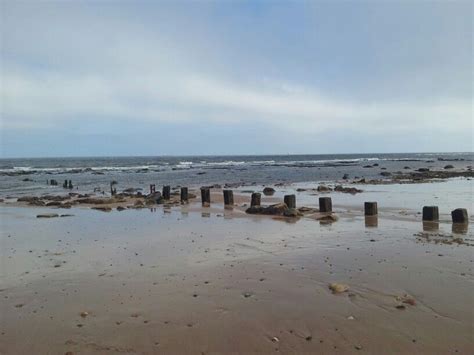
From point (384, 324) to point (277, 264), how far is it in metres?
3.76

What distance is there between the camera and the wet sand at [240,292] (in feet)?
19.3

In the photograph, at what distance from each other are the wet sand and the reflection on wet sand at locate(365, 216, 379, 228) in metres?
0.66

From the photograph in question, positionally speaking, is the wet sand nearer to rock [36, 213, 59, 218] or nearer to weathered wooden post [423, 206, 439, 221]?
weathered wooden post [423, 206, 439, 221]

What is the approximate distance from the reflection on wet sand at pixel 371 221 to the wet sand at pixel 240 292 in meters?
0.66

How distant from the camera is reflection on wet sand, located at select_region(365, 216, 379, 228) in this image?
15008 mm

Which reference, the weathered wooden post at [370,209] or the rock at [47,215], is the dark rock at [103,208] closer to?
the rock at [47,215]

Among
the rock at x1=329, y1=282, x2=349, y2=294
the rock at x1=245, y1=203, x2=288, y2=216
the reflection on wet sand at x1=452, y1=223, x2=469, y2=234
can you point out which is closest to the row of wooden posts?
the reflection on wet sand at x1=452, y1=223, x2=469, y2=234

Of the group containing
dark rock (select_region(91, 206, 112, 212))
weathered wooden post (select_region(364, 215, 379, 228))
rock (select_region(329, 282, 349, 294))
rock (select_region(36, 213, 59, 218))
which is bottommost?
weathered wooden post (select_region(364, 215, 379, 228))

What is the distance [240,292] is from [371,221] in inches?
372

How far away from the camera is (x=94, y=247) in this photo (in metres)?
12.1

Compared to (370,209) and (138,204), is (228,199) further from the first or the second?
(370,209)

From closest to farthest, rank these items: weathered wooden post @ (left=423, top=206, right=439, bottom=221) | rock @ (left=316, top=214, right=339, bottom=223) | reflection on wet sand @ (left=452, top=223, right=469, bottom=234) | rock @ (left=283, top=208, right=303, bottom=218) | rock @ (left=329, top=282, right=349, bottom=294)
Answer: rock @ (left=329, top=282, right=349, bottom=294)
reflection on wet sand @ (left=452, top=223, right=469, bottom=234)
weathered wooden post @ (left=423, top=206, right=439, bottom=221)
rock @ (left=316, top=214, right=339, bottom=223)
rock @ (left=283, top=208, right=303, bottom=218)

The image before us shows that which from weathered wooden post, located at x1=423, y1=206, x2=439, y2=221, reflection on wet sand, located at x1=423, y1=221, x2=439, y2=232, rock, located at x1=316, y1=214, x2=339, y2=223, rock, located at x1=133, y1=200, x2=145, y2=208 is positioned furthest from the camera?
rock, located at x1=133, y1=200, x2=145, y2=208

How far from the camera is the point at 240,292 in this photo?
788 centimetres
